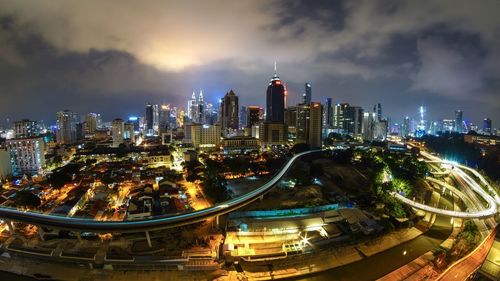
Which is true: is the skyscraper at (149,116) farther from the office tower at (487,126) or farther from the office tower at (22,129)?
the office tower at (487,126)

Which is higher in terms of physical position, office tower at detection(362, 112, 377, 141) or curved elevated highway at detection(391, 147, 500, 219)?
office tower at detection(362, 112, 377, 141)

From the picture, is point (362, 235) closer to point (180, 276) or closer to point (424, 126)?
point (180, 276)

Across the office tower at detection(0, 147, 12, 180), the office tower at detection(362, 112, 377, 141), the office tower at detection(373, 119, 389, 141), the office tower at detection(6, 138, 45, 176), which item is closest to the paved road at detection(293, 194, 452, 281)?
the office tower at detection(0, 147, 12, 180)

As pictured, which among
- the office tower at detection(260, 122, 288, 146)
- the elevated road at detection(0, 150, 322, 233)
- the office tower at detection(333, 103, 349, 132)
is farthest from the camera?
the office tower at detection(333, 103, 349, 132)

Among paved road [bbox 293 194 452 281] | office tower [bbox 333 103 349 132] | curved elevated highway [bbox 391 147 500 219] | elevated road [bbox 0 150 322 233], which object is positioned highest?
office tower [bbox 333 103 349 132]

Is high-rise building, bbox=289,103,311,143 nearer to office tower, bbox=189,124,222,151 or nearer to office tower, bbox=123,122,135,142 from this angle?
office tower, bbox=189,124,222,151

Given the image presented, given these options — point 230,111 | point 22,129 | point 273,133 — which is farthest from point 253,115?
point 22,129

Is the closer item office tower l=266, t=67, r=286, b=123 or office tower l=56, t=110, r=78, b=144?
office tower l=56, t=110, r=78, b=144

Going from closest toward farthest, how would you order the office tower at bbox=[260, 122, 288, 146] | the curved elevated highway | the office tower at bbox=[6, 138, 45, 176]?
the curved elevated highway < the office tower at bbox=[6, 138, 45, 176] < the office tower at bbox=[260, 122, 288, 146]
